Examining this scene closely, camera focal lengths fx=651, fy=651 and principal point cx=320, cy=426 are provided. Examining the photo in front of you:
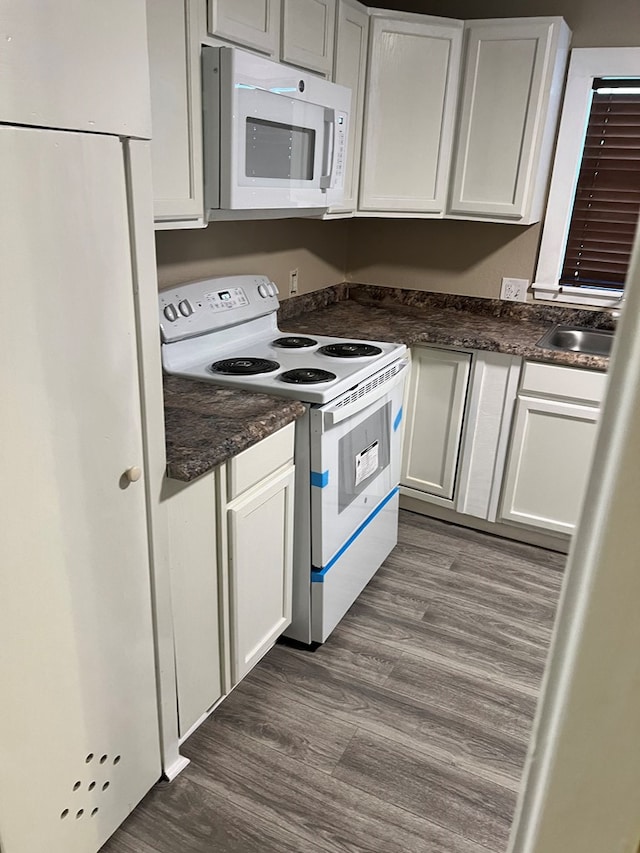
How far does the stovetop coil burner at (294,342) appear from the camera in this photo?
2545 millimetres

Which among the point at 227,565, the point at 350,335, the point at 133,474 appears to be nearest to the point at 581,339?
the point at 350,335

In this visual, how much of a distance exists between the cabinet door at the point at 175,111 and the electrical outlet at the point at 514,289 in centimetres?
187

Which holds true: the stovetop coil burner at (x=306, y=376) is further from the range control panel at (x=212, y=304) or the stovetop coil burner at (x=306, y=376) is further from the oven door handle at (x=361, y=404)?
the range control panel at (x=212, y=304)

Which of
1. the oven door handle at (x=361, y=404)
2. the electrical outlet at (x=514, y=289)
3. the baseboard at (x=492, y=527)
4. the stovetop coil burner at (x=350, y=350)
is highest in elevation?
the electrical outlet at (x=514, y=289)

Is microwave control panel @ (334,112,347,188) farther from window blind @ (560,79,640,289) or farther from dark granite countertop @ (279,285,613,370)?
window blind @ (560,79,640,289)

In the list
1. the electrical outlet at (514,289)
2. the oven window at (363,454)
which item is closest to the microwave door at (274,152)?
the oven window at (363,454)

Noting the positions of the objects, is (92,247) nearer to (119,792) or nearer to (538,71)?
(119,792)

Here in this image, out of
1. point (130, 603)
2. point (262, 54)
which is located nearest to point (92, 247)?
point (130, 603)

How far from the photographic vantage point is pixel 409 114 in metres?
2.84

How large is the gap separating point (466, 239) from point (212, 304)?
1.58 m

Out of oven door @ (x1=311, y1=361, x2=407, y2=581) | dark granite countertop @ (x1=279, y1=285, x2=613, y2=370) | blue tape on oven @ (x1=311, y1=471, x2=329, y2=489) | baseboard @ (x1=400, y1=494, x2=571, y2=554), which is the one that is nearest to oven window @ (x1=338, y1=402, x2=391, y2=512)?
oven door @ (x1=311, y1=361, x2=407, y2=581)

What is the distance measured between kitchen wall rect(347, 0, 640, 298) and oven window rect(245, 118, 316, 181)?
4.12ft

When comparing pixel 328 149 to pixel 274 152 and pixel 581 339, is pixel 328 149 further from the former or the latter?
pixel 581 339

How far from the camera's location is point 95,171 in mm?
1183
